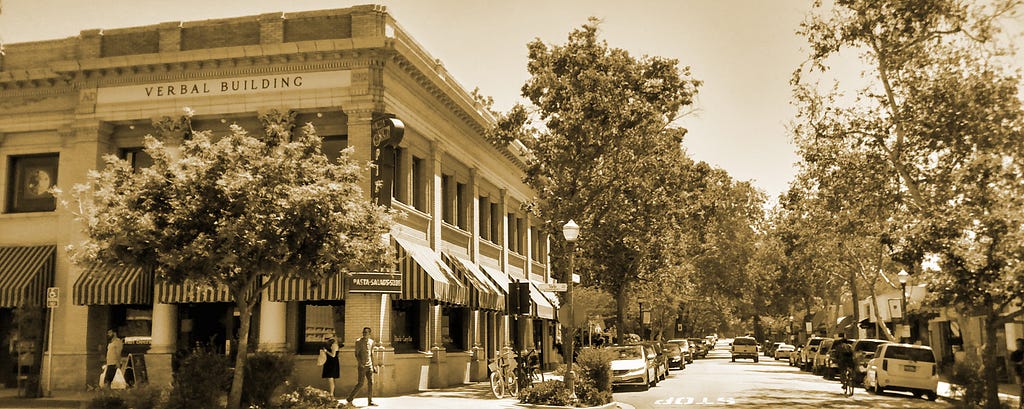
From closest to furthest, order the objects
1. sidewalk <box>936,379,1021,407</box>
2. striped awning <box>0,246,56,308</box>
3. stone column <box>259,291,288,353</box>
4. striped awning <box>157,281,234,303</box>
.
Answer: striped awning <box>157,281,234,303</box> → stone column <box>259,291,288,353</box> → striped awning <box>0,246,56,308</box> → sidewalk <box>936,379,1021,407</box>

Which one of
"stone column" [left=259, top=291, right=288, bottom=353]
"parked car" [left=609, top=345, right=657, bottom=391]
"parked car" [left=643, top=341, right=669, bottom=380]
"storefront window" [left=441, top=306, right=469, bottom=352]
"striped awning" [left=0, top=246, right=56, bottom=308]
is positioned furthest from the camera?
"parked car" [left=643, top=341, right=669, bottom=380]

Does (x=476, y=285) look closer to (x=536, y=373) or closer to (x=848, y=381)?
(x=536, y=373)

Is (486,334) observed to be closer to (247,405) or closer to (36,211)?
(36,211)

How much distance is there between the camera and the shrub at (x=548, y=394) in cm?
2174

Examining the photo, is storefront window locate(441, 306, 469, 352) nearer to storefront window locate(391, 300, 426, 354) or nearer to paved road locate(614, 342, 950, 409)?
storefront window locate(391, 300, 426, 354)

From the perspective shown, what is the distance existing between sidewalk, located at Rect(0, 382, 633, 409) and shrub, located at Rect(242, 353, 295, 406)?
12.9 feet

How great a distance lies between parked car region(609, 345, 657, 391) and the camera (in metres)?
29.9

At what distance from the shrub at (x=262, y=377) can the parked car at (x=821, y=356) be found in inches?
1280

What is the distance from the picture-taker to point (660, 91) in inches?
1134

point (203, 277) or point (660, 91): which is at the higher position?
point (660, 91)

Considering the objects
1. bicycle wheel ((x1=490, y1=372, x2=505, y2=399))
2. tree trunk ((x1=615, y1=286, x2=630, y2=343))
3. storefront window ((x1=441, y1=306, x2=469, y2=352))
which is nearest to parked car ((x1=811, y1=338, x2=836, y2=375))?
tree trunk ((x1=615, y1=286, x2=630, y2=343))

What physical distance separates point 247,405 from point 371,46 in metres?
11.3

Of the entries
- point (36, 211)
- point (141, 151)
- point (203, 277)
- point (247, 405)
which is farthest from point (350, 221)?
point (36, 211)

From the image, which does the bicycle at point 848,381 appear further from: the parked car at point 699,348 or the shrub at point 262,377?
the parked car at point 699,348
